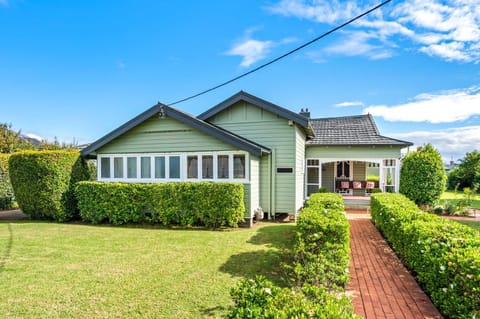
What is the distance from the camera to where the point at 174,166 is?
995 centimetres

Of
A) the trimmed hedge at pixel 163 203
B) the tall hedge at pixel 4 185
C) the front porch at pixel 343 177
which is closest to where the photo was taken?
the trimmed hedge at pixel 163 203

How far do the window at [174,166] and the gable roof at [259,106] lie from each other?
2.40m

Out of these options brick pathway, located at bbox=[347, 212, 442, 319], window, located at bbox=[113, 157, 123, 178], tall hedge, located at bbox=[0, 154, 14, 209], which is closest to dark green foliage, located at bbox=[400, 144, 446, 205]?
brick pathway, located at bbox=[347, 212, 442, 319]

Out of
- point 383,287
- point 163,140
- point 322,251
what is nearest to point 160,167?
point 163,140

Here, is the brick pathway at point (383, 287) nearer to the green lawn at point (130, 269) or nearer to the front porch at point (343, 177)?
the green lawn at point (130, 269)

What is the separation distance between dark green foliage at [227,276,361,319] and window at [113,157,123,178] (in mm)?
9558

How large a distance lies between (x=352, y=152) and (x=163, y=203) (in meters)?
10.5

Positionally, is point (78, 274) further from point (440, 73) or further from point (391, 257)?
point (440, 73)

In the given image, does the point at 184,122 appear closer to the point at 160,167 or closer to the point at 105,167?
the point at 160,167

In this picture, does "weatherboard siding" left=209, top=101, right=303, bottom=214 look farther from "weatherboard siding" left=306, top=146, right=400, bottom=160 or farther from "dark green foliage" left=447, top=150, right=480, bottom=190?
"dark green foliage" left=447, top=150, right=480, bottom=190

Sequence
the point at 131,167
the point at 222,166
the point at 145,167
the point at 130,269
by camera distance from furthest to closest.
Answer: the point at 131,167, the point at 145,167, the point at 222,166, the point at 130,269

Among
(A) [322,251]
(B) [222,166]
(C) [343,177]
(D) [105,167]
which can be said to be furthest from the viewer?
(C) [343,177]

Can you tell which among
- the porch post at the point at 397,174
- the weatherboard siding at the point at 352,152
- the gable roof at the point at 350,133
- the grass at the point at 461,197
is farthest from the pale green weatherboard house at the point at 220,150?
the grass at the point at 461,197

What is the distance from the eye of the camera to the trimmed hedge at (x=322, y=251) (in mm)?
3483
